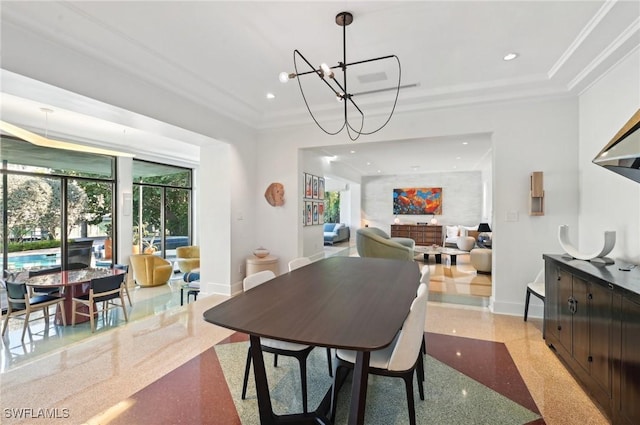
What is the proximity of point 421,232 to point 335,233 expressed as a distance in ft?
9.79

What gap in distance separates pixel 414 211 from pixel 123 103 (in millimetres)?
9390

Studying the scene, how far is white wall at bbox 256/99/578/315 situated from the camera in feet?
11.3

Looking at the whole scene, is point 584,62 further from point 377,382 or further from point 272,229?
point 272,229

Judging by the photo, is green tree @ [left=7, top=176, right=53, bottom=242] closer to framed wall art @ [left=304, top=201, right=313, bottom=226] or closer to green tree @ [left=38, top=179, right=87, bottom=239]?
green tree @ [left=38, top=179, right=87, bottom=239]

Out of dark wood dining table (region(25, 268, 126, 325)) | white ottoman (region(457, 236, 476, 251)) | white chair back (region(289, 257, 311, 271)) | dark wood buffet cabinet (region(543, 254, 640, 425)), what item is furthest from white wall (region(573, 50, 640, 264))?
dark wood dining table (region(25, 268, 126, 325))

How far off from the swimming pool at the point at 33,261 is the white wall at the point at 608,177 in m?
7.65

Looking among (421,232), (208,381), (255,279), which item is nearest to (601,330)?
(255,279)

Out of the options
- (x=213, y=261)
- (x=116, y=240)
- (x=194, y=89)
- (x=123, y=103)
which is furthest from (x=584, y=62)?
(x=116, y=240)

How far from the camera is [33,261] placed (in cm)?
480

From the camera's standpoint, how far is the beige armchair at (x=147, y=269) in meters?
5.87

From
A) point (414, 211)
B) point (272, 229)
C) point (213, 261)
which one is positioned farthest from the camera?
point (414, 211)

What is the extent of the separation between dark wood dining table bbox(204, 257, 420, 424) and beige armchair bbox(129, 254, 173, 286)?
478 centimetres

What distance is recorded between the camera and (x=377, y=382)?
86.6 inches

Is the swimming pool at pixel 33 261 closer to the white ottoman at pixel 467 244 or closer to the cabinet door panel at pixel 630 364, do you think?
the cabinet door panel at pixel 630 364
